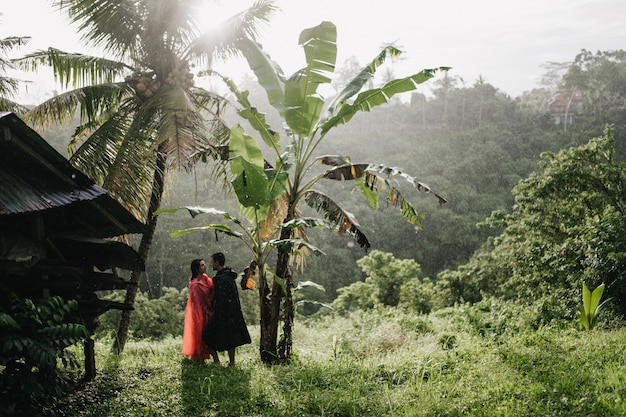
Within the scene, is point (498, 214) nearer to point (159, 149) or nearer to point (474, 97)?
point (159, 149)

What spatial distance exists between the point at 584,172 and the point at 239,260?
55.2 ft

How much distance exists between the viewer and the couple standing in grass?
7035 millimetres

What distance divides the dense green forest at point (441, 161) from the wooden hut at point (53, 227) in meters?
13.0

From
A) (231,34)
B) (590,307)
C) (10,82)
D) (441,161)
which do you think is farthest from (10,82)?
(441,161)

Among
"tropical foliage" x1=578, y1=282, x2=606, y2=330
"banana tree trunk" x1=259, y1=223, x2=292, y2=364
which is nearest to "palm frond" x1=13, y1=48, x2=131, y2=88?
"banana tree trunk" x1=259, y1=223, x2=292, y2=364

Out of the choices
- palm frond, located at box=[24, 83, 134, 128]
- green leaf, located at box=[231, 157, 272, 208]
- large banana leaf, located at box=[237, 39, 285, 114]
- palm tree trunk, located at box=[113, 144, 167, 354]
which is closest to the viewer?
green leaf, located at box=[231, 157, 272, 208]

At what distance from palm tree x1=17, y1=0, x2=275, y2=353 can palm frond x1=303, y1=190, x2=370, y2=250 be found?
1647 mm

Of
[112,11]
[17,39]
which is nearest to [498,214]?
[112,11]

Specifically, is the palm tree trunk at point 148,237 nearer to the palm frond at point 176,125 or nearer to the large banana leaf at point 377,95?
the palm frond at point 176,125

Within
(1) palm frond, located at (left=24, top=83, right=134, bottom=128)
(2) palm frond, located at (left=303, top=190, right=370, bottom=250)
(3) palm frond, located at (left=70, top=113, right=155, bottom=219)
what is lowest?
(2) palm frond, located at (left=303, top=190, right=370, bottom=250)

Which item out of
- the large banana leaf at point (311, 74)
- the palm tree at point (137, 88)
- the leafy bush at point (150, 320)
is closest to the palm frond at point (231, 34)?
the palm tree at point (137, 88)

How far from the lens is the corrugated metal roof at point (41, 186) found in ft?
15.6

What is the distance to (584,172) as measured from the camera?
Answer: 35.4ft

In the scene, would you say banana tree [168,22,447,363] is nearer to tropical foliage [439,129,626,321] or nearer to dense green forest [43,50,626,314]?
tropical foliage [439,129,626,321]
